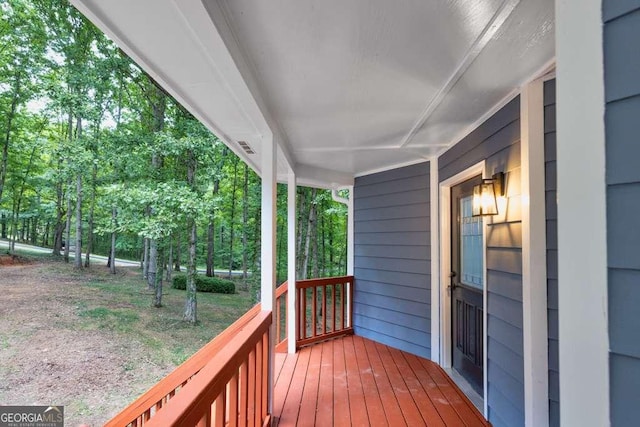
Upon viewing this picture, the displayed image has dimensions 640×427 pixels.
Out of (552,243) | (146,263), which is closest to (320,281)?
(552,243)

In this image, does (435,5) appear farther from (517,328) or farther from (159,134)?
A: (159,134)

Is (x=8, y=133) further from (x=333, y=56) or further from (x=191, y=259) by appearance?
(x=333, y=56)

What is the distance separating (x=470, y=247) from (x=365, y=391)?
63.2 inches

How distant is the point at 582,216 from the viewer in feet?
2.08

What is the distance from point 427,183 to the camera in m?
3.64

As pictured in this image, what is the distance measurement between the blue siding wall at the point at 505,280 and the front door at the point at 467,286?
41 centimetres

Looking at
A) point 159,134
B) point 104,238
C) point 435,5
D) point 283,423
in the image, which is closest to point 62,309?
point 104,238

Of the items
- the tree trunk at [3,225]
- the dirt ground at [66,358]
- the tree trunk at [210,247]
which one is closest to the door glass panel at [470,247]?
the dirt ground at [66,358]

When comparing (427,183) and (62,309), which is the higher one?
(427,183)

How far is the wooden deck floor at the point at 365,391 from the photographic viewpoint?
7.69ft

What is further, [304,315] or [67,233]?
[67,233]

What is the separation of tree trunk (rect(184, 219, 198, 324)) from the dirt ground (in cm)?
86

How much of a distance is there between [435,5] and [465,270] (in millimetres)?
2483

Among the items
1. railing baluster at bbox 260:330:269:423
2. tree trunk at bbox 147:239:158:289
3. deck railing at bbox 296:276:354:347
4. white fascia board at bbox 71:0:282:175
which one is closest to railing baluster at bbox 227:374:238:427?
railing baluster at bbox 260:330:269:423
